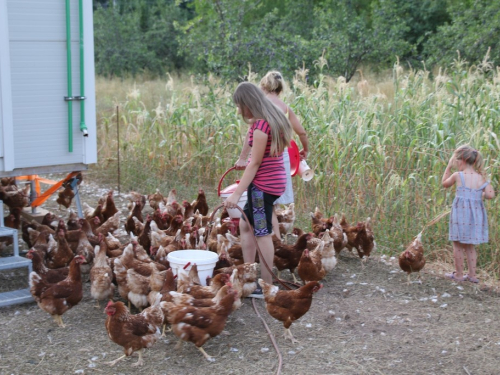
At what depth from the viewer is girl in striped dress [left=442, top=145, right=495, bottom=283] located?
5438mm

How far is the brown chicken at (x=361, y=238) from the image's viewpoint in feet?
19.7

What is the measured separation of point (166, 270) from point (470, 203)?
9.41 feet

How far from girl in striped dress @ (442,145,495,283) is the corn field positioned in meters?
0.34

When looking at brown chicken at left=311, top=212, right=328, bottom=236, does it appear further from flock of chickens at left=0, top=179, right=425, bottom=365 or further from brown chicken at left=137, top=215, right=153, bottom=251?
brown chicken at left=137, top=215, right=153, bottom=251

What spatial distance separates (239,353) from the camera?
13.9ft

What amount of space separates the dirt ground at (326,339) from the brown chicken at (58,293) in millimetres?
168

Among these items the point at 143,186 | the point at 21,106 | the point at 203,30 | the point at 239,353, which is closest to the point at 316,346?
the point at 239,353

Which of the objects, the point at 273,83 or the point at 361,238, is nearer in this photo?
the point at 273,83

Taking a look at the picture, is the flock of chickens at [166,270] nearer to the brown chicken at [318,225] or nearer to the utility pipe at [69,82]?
the brown chicken at [318,225]

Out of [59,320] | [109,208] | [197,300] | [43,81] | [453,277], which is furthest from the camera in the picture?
[109,208]

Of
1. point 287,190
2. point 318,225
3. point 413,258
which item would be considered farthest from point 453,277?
point 287,190

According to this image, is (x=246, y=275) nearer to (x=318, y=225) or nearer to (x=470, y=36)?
(x=318, y=225)

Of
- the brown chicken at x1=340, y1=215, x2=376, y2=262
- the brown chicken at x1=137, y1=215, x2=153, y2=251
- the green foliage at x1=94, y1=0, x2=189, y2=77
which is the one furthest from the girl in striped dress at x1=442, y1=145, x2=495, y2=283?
the green foliage at x1=94, y1=0, x2=189, y2=77

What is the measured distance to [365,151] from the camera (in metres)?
7.20
